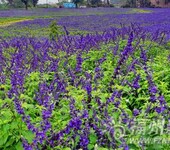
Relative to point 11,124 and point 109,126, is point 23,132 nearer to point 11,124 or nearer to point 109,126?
point 11,124

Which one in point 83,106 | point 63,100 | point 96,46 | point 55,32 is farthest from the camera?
point 55,32

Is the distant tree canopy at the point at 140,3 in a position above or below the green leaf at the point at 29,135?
below

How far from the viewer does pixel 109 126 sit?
9.96 feet

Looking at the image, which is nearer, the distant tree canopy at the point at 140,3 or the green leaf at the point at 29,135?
the green leaf at the point at 29,135

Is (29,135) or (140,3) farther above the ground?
(29,135)

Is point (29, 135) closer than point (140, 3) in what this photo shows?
Yes

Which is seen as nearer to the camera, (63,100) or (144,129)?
(144,129)

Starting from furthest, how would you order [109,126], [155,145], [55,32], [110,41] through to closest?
[55,32] → [110,41] → [155,145] → [109,126]

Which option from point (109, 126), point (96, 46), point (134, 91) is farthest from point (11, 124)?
point (96, 46)

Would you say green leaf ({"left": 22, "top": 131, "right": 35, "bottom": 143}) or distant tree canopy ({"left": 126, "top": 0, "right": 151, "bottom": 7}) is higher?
green leaf ({"left": 22, "top": 131, "right": 35, "bottom": 143})

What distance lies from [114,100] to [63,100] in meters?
0.82

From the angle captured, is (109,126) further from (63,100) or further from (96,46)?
(96,46)

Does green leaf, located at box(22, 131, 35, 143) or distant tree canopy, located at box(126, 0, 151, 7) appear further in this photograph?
distant tree canopy, located at box(126, 0, 151, 7)

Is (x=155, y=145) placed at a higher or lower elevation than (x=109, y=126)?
lower
